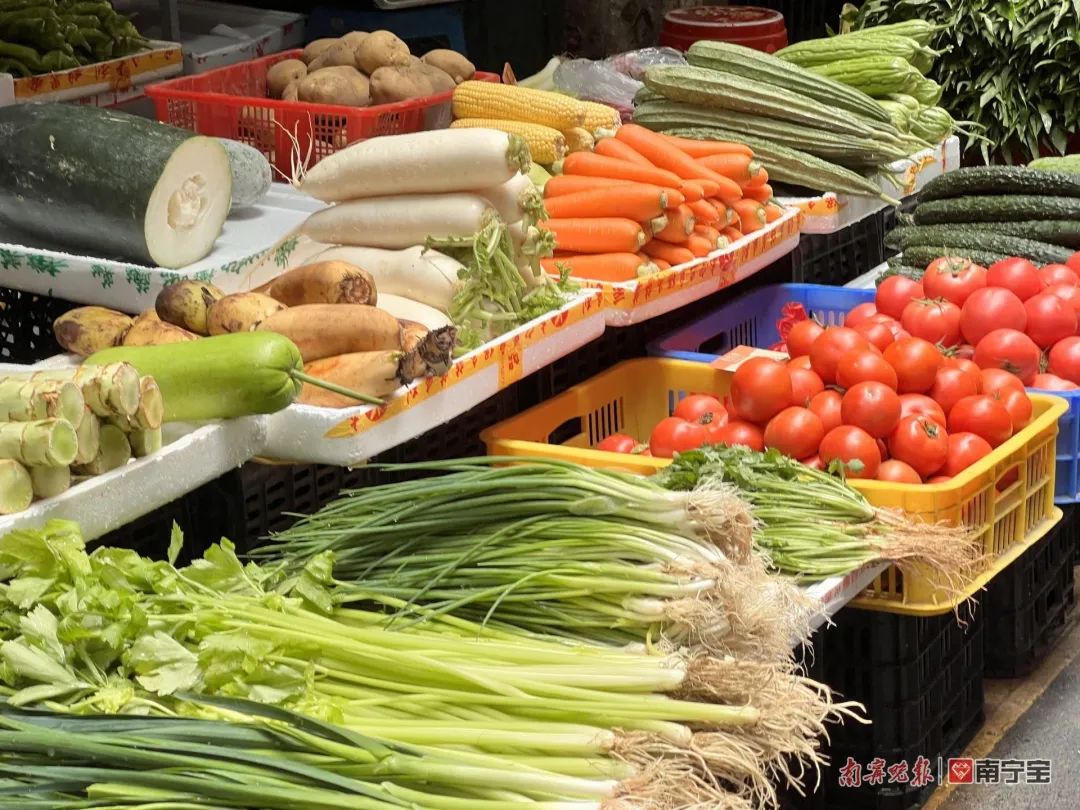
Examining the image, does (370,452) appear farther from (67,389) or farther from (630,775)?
(630,775)

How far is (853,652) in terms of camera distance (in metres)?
3.49

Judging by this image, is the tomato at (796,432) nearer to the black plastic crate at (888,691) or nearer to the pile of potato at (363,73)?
the black plastic crate at (888,691)

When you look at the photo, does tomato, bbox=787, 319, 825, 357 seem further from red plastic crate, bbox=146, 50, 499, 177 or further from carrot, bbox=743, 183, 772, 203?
red plastic crate, bbox=146, 50, 499, 177

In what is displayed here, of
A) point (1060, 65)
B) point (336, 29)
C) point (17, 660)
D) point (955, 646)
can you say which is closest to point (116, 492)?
point (17, 660)

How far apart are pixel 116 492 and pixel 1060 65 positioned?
5957 millimetres

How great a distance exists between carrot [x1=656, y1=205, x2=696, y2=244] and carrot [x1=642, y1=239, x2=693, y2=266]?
3cm

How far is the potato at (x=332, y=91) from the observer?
4.44m

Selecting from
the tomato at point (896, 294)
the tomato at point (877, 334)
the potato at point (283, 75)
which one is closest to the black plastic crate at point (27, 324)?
the potato at point (283, 75)

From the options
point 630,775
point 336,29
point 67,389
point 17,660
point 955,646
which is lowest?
point 955,646

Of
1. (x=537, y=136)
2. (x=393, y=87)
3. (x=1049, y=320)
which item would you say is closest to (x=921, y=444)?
(x=1049, y=320)

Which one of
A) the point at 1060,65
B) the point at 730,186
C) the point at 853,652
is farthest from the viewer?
the point at 1060,65

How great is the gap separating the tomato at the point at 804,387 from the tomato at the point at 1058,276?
1017 mm

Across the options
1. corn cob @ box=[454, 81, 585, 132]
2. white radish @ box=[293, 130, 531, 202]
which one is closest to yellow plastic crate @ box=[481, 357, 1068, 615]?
white radish @ box=[293, 130, 531, 202]

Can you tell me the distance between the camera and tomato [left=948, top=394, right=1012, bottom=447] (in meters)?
3.62
